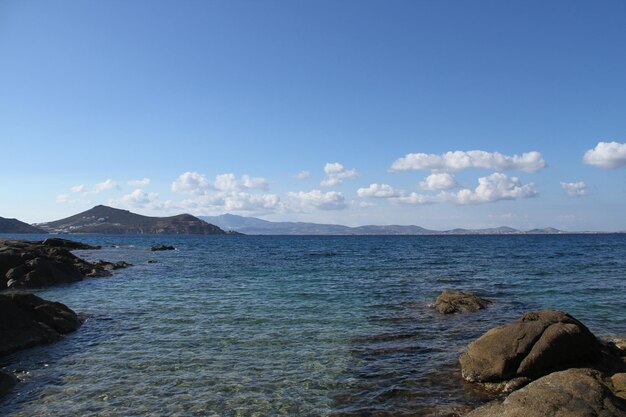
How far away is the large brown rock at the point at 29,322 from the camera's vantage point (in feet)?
57.1

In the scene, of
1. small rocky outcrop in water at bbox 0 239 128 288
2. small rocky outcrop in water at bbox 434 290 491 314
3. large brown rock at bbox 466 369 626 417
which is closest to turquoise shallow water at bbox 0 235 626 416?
small rocky outcrop in water at bbox 434 290 491 314

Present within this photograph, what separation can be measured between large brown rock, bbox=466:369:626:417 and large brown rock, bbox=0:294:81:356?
1726 centimetres

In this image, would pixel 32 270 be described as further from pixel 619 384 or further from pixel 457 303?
pixel 619 384

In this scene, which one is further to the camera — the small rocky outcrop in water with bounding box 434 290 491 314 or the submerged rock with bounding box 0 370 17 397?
the small rocky outcrop in water with bounding box 434 290 491 314

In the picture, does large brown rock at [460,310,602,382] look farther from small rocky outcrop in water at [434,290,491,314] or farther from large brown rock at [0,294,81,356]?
large brown rock at [0,294,81,356]

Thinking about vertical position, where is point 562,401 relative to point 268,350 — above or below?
above

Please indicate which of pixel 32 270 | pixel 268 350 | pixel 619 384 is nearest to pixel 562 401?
pixel 619 384

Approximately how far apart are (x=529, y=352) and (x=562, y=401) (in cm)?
423

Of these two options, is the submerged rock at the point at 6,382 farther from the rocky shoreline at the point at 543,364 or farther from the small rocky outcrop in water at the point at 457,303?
the small rocky outcrop in water at the point at 457,303

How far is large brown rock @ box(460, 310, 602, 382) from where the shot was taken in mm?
13562

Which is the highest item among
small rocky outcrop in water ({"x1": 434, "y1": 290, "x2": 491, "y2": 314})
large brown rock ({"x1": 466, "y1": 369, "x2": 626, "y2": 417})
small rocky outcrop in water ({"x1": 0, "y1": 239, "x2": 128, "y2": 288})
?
small rocky outcrop in water ({"x1": 0, "y1": 239, "x2": 128, "y2": 288})

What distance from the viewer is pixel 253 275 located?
44.8 meters

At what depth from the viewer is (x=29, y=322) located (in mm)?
18875

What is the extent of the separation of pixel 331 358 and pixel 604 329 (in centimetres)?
1400
